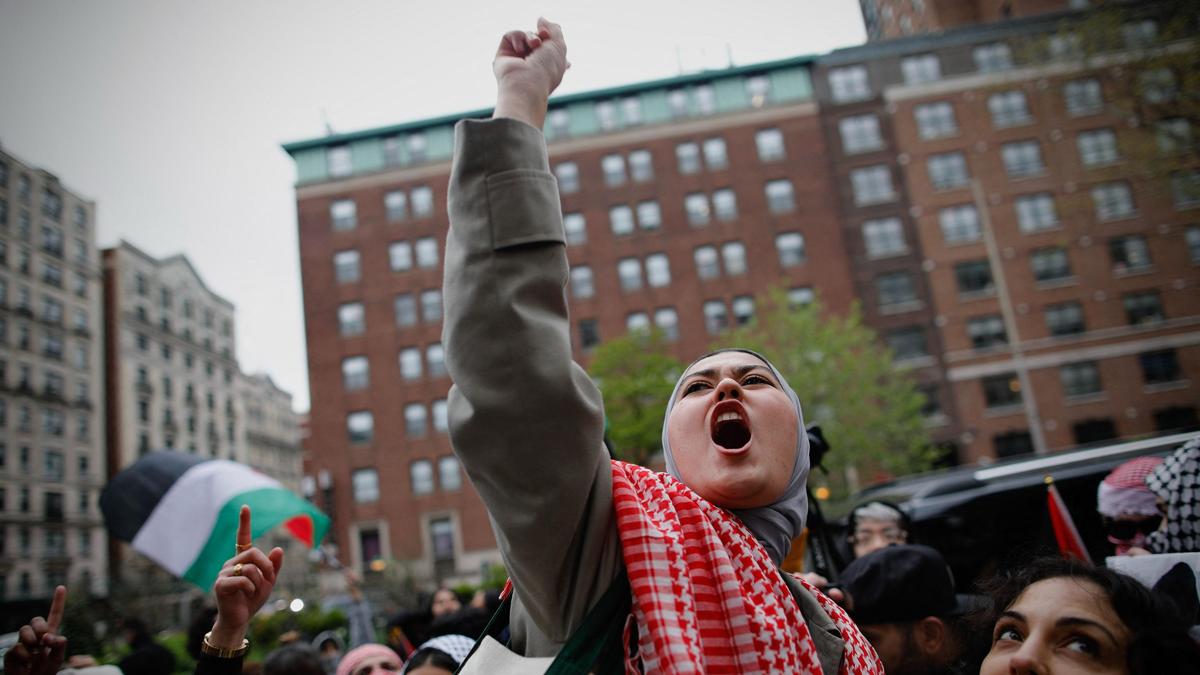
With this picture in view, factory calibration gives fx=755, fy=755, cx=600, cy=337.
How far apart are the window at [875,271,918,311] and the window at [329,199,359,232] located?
2496cm

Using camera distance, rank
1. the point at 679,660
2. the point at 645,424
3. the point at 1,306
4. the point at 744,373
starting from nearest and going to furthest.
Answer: the point at 679,660 → the point at 744,373 → the point at 1,306 → the point at 645,424

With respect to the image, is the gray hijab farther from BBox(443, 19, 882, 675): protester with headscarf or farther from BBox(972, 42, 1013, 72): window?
BBox(972, 42, 1013, 72): window

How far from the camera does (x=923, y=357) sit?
3247 cm

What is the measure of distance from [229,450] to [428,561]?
4021cm

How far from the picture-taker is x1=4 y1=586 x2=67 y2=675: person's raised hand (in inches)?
94.7

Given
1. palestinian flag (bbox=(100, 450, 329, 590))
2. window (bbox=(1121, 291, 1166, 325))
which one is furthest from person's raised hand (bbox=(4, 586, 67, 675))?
window (bbox=(1121, 291, 1166, 325))

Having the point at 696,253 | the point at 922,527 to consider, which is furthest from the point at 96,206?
the point at 922,527

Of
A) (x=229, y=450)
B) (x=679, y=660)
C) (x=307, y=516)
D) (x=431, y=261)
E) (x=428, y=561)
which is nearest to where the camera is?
(x=679, y=660)

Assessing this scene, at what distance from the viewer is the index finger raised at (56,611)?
252cm

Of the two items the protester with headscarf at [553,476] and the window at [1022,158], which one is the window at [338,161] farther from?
the protester with headscarf at [553,476]

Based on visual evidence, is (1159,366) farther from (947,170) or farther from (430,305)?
(430,305)

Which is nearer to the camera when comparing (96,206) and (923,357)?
(923,357)

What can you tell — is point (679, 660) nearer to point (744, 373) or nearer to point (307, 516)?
point (744, 373)

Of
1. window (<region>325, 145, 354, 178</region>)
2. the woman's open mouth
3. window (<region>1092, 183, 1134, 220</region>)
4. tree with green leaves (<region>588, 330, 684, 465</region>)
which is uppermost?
window (<region>325, 145, 354, 178</region>)
